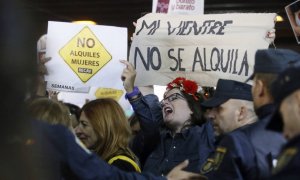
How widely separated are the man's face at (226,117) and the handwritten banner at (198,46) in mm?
1165

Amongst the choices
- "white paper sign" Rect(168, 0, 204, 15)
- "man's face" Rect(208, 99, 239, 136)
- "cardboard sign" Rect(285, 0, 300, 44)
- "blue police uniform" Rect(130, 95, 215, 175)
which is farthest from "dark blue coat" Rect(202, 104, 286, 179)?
"white paper sign" Rect(168, 0, 204, 15)

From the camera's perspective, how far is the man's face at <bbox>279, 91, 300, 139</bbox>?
55.0 inches

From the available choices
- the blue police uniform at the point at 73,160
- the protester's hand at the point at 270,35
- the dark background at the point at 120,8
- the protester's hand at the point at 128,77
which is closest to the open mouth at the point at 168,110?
the protester's hand at the point at 128,77

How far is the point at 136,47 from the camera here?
4.67 meters

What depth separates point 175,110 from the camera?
4.15 meters

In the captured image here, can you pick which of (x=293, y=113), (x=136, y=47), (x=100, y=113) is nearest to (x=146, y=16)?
(x=136, y=47)

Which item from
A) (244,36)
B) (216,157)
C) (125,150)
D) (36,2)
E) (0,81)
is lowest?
(125,150)

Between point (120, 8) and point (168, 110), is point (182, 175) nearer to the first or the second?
point (168, 110)

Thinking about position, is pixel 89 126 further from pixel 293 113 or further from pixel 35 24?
pixel 35 24

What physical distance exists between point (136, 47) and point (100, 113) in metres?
1.39

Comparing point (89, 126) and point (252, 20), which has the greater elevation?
point (252, 20)

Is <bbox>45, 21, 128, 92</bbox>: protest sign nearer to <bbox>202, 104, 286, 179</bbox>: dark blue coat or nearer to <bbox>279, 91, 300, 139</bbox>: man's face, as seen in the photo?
<bbox>202, 104, 286, 179</bbox>: dark blue coat

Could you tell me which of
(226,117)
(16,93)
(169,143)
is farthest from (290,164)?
(169,143)

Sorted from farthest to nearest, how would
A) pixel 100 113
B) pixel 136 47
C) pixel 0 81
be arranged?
pixel 136 47
pixel 100 113
pixel 0 81
